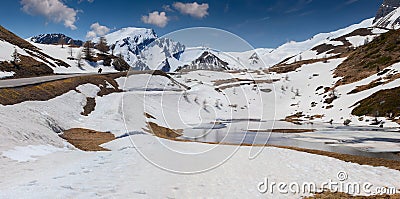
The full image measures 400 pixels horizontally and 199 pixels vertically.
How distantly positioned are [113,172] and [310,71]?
179m

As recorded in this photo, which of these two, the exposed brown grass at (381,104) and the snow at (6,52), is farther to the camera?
the exposed brown grass at (381,104)

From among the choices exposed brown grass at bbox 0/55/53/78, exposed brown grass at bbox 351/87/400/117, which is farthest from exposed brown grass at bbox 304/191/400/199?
exposed brown grass at bbox 0/55/53/78

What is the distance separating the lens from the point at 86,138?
90.9 ft

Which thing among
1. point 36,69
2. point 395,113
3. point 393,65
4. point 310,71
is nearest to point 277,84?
point 310,71

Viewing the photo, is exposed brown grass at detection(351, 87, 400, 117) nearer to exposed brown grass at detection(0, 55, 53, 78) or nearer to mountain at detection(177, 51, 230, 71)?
mountain at detection(177, 51, 230, 71)

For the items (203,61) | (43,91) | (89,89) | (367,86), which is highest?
(367,86)

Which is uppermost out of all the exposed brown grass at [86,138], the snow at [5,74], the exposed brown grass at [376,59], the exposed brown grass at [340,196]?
the exposed brown grass at [376,59]

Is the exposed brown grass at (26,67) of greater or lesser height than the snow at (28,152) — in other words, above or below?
above

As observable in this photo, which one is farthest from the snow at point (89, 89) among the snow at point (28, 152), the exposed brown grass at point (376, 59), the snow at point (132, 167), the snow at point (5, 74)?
the exposed brown grass at point (376, 59)

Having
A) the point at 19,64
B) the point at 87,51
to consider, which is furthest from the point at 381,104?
the point at 87,51

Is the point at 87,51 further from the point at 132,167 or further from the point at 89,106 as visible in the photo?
the point at 132,167

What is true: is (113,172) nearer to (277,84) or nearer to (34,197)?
(34,197)

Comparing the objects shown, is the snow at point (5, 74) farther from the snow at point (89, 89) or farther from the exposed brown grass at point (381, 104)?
the exposed brown grass at point (381, 104)

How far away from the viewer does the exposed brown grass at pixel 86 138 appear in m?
23.9
